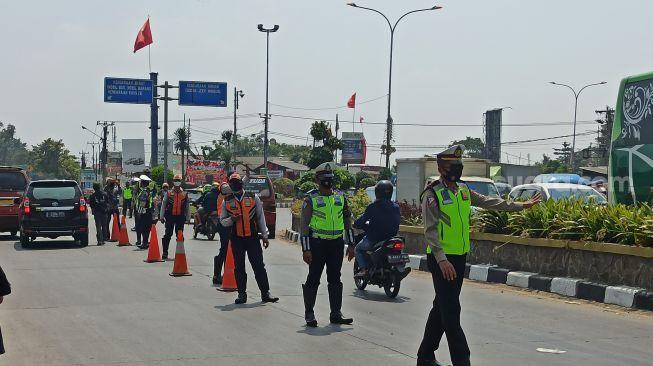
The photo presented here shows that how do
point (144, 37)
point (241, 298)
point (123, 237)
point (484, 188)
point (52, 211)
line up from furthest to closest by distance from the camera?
point (144, 37) → point (484, 188) → point (123, 237) → point (52, 211) → point (241, 298)

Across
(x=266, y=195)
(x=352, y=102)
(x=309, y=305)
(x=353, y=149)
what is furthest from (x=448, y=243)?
(x=353, y=149)

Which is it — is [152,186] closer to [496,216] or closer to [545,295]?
[496,216]

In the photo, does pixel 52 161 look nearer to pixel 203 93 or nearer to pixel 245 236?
pixel 203 93

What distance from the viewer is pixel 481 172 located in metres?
27.7

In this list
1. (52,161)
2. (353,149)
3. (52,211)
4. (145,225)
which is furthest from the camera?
(52,161)

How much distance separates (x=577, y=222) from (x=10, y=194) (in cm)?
1670

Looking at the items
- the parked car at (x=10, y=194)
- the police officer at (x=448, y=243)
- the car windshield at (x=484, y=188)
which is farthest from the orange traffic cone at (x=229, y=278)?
the parked car at (x=10, y=194)

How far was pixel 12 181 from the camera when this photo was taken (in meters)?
24.5

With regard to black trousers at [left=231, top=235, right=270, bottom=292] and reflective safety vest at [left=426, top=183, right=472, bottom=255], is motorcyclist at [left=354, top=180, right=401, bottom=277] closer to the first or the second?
black trousers at [left=231, top=235, right=270, bottom=292]

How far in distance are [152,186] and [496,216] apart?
9.79m

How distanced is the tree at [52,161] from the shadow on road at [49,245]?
130332 mm

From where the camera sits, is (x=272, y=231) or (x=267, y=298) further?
(x=272, y=231)

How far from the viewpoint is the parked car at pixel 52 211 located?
68.7 feet

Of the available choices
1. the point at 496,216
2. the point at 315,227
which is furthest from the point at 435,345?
the point at 496,216
